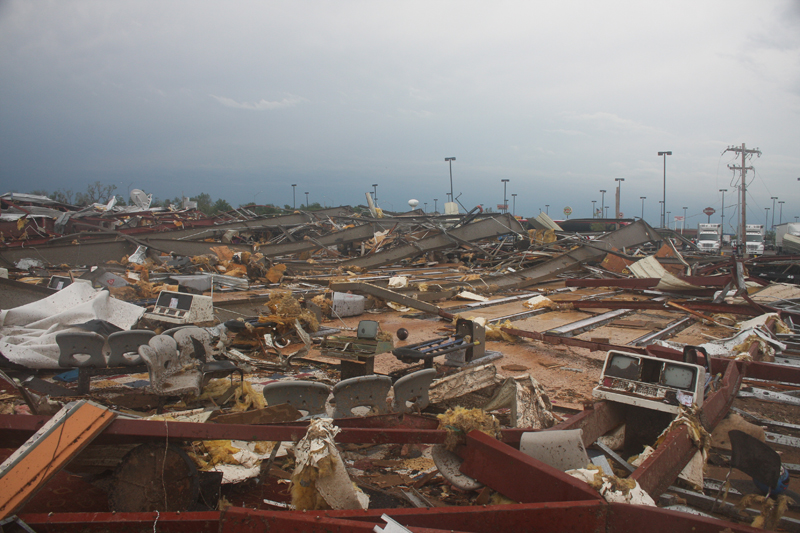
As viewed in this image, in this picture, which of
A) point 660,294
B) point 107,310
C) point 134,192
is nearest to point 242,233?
point 134,192

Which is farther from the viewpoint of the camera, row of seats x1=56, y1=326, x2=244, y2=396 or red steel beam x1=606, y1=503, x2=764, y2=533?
row of seats x1=56, y1=326, x2=244, y2=396

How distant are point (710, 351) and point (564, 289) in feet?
26.5

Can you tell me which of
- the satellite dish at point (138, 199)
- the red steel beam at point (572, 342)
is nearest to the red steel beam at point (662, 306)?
the red steel beam at point (572, 342)

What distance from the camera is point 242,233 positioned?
71.9 ft

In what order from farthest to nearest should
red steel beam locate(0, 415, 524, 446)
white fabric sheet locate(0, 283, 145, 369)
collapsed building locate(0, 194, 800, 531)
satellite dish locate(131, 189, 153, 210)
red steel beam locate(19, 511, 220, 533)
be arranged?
satellite dish locate(131, 189, 153, 210) < white fabric sheet locate(0, 283, 145, 369) < red steel beam locate(0, 415, 524, 446) < collapsed building locate(0, 194, 800, 531) < red steel beam locate(19, 511, 220, 533)

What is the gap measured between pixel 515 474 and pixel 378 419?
100 cm

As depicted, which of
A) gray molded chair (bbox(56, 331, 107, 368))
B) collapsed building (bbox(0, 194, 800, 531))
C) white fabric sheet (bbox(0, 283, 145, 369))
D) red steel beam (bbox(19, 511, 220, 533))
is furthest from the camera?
white fabric sheet (bbox(0, 283, 145, 369))

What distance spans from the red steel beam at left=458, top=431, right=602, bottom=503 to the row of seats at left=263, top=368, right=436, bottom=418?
0.90 metres

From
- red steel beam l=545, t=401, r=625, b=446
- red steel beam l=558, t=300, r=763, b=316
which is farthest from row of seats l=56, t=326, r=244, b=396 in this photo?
red steel beam l=558, t=300, r=763, b=316

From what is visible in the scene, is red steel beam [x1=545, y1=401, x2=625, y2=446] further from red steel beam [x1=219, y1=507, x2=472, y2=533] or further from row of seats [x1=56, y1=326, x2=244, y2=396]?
row of seats [x1=56, y1=326, x2=244, y2=396]

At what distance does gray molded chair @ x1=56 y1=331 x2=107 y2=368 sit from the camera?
437 cm

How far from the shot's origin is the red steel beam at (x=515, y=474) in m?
2.17

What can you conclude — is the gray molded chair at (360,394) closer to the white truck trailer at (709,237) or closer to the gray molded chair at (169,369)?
the gray molded chair at (169,369)

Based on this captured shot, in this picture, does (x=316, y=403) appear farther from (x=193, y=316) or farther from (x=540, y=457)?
(x=193, y=316)
